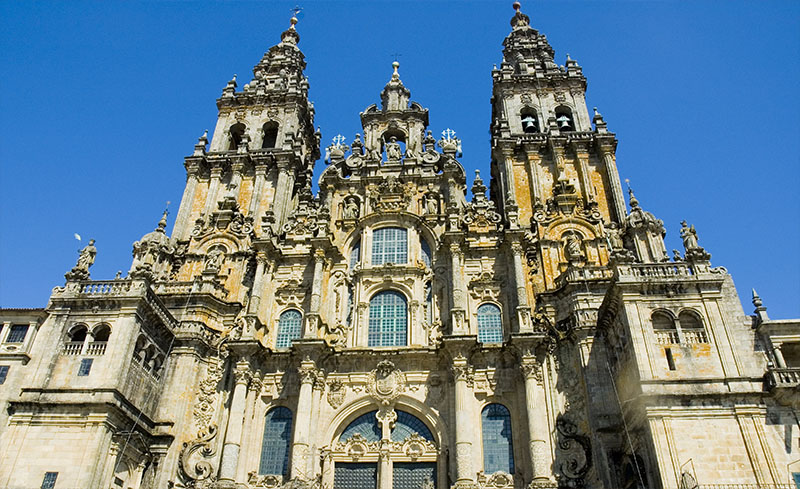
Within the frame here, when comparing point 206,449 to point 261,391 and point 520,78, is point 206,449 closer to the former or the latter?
point 261,391

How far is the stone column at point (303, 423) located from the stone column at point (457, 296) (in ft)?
19.4

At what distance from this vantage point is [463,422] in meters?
22.5

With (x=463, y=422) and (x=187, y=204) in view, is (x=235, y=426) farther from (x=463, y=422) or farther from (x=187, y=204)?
(x=187, y=204)

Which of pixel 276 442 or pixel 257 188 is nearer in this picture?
pixel 276 442

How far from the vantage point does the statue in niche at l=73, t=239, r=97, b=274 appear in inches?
936

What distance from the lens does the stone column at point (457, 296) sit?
24906 millimetres

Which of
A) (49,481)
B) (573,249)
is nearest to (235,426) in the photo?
(49,481)

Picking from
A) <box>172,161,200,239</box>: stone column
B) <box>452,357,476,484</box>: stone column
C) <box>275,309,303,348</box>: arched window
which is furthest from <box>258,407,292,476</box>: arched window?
<box>172,161,200,239</box>: stone column

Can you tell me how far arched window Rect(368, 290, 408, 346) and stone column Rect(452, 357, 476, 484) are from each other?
3472 mm

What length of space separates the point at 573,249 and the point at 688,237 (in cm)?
Result: 513

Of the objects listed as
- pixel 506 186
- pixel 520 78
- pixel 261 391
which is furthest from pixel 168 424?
pixel 520 78

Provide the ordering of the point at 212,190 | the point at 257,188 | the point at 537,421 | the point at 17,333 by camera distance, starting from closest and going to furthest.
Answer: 1. the point at 537,421
2. the point at 17,333
3. the point at 257,188
4. the point at 212,190

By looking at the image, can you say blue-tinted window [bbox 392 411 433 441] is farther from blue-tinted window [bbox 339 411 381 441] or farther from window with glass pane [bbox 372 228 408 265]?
window with glass pane [bbox 372 228 408 265]

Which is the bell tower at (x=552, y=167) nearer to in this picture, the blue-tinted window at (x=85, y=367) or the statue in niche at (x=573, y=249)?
the statue in niche at (x=573, y=249)
